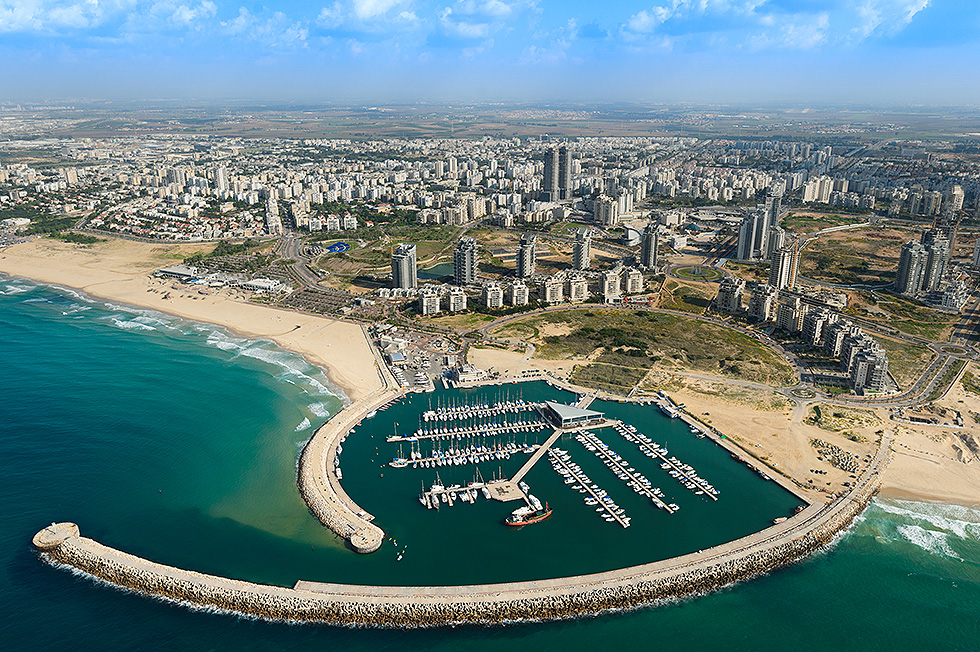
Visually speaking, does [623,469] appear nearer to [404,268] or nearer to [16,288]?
[404,268]

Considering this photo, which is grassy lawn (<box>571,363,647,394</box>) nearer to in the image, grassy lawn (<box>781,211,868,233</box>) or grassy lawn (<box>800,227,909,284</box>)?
grassy lawn (<box>800,227,909,284</box>)

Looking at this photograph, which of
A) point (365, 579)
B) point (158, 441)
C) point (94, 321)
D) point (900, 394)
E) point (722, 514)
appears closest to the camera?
point (365, 579)

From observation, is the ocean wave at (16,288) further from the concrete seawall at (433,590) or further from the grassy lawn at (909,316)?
the grassy lawn at (909,316)

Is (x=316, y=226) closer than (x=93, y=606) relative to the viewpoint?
No

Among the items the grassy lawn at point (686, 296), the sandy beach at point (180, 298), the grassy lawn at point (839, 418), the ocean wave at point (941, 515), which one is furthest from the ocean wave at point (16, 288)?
the ocean wave at point (941, 515)

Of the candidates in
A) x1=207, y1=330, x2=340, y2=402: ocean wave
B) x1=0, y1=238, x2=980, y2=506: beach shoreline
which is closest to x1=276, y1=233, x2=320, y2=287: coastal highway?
x1=0, y1=238, x2=980, y2=506: beach shoreline

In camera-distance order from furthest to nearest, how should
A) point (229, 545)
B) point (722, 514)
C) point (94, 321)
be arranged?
point (94, 321), point (722, 514), point (229, 545)

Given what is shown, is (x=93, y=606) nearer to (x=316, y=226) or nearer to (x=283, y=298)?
(x=283, y=298)

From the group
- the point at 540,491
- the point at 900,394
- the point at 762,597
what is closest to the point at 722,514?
the point at 762,597
